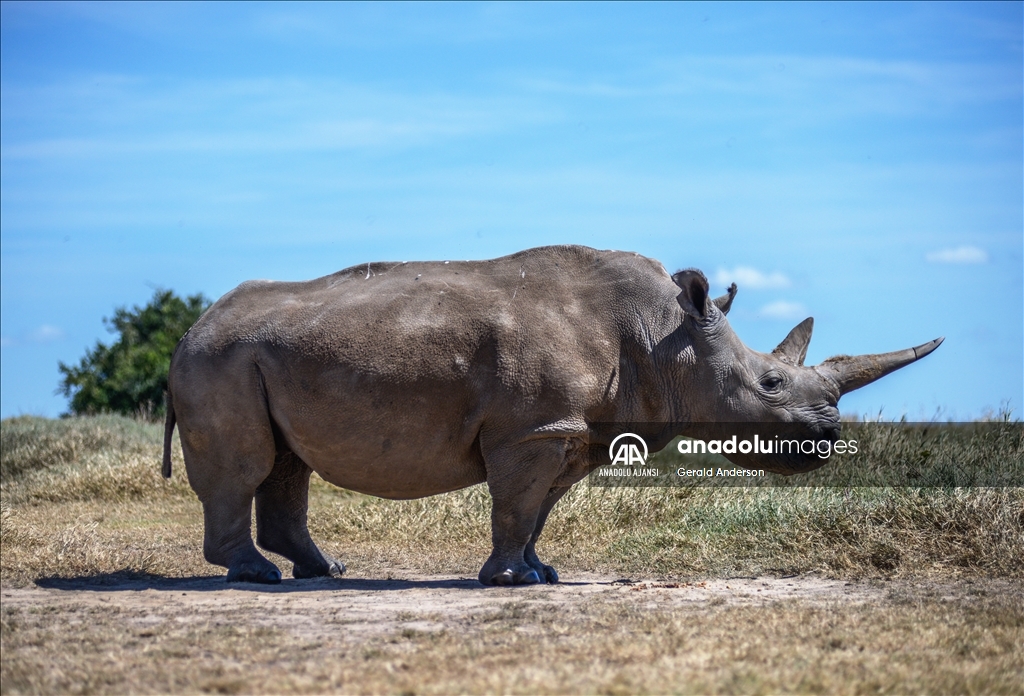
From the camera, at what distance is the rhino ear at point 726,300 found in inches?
344

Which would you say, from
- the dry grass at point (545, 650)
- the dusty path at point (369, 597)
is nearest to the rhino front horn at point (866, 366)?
the dusty path at point (369, 597)

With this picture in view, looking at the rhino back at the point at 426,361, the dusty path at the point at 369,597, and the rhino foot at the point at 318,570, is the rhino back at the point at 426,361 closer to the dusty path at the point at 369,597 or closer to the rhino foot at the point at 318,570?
the rhino foot at the point at 318,570

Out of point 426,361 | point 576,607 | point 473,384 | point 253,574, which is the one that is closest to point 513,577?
point 576,607

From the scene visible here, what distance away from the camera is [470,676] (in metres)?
5.00

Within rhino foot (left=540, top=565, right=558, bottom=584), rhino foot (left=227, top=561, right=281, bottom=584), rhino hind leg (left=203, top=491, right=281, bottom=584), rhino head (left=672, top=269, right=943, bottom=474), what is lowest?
rhino foot (left=540, top=565, right=558, bottom=584)

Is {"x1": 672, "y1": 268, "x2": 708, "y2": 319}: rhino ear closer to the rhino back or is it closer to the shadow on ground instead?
the rhino back

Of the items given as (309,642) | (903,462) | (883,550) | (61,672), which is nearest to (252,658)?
(309,642)

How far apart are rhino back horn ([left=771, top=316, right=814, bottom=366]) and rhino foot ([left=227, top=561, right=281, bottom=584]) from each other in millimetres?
3836

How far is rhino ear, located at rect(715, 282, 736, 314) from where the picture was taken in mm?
8727

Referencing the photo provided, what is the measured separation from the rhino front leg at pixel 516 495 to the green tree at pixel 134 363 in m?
18.8

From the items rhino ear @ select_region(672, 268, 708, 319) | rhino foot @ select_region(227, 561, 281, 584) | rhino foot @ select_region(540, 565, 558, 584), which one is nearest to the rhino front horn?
rhino ear @ select_region(672, 268, 708, 319)

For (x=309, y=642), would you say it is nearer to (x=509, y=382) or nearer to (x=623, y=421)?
(x=509, y=382)

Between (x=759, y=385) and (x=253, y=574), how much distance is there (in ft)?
12.0

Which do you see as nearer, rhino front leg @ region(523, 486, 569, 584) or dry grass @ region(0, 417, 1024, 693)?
dry grass @ region(0, 417, 1024, 693)
